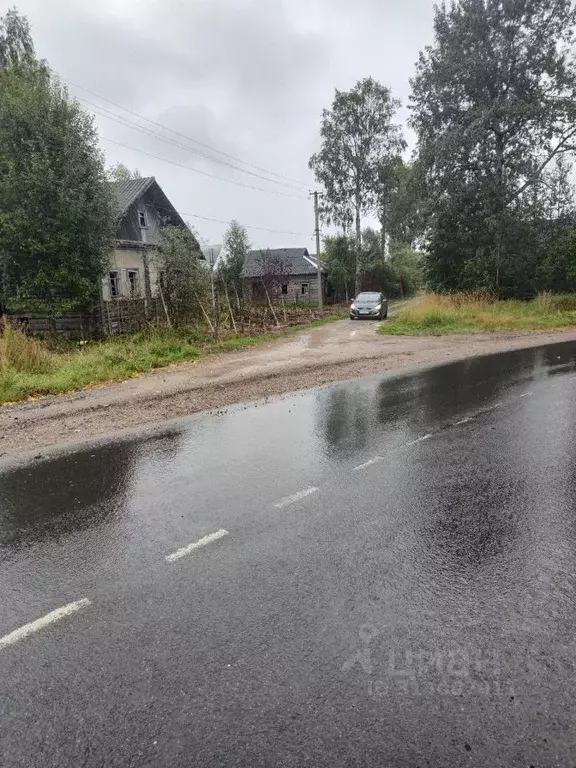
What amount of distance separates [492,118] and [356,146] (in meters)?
14.6

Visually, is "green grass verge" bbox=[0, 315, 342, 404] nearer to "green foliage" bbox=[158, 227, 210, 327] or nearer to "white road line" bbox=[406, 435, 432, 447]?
"green foliage" bbox=[158, 227, 210, 327]

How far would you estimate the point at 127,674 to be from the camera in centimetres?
234

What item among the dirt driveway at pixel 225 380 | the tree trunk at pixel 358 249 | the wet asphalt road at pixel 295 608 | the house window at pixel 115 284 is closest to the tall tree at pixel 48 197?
the dirt driveway at pixel 225 380

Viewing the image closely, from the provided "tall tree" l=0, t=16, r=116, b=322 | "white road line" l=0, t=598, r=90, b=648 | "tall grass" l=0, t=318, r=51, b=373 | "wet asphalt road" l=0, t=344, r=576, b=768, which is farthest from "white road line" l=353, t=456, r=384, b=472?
"tall tree" l=0, t=16, r=116, b=322

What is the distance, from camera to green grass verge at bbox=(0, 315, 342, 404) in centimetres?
948

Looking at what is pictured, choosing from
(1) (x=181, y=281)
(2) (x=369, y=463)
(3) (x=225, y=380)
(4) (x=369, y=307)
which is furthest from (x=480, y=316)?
(2) (x=369, y=463)

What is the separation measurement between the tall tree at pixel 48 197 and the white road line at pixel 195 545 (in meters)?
14.6

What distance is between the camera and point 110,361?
38.7 ft

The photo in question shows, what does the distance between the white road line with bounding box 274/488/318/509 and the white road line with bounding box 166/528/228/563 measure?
0.63 m

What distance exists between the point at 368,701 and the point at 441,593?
0.95 metres

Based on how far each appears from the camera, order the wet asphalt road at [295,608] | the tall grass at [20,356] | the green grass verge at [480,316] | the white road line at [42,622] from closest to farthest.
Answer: the wet asphalt road at [295,608] → the white road line at [42,622] → the tall grass at [20,356] → the green grass verge at [480,316]

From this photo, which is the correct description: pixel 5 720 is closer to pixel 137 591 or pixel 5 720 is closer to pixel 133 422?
pixel 137 591

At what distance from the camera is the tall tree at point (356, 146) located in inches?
1393

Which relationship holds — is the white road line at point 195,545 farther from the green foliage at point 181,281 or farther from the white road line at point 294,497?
the green foliage at point 181,281
